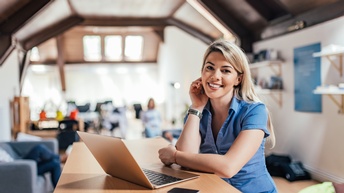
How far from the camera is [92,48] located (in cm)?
1485

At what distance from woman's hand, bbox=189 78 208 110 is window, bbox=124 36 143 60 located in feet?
43.0

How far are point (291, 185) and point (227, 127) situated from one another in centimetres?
344

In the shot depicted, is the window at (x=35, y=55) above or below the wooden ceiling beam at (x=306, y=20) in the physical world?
above

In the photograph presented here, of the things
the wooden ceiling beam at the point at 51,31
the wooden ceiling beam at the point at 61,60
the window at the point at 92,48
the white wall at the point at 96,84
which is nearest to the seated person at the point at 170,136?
the wooden ceiling beam at the point at 51,31

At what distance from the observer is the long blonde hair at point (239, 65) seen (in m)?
1.57

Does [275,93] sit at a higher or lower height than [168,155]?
higher

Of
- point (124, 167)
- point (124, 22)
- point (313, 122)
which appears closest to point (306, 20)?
point (313, 122)

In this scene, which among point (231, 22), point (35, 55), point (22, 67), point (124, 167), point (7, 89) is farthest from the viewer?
point (35, 55)

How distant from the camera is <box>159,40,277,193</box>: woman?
1443 mm

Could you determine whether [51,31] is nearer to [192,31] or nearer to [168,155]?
[192,31]

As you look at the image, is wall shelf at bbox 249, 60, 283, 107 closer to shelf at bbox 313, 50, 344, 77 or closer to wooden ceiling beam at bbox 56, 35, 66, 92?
shelf at bbox 313, 50, 344, 77

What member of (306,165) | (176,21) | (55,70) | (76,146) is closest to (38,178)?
(76,146)

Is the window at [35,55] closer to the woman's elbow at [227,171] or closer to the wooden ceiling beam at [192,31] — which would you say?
the wooden ceiling beam at [192,31]

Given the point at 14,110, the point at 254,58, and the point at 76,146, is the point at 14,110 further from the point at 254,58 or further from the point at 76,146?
the point at 76,146
